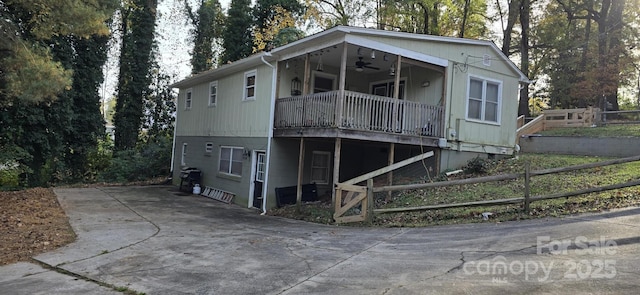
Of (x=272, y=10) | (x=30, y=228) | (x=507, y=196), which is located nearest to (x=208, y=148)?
(x=30, y=228)

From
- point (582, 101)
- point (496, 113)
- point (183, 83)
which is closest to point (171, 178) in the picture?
point (183, 83)

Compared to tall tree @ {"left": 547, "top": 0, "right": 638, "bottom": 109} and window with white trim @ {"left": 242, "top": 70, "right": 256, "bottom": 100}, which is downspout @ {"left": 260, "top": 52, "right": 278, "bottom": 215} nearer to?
window with white trim @ {"left": 242, "top": 70, "right": 256, "bottom": 100}

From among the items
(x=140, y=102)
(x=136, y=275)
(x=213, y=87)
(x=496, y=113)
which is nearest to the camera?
(x=136, y=275)

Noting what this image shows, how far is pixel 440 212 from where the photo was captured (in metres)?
9.63

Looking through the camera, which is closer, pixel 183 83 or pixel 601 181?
pixel 601 181

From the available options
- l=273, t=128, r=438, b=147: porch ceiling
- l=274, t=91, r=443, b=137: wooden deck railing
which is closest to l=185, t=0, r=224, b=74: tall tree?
l=274, t=91, r=443, b=137: wooden deck railing

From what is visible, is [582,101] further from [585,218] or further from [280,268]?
[280,268]

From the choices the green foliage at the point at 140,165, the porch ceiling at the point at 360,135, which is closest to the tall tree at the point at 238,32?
the green foliage at the point at 140,165

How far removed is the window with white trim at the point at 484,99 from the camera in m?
13.9

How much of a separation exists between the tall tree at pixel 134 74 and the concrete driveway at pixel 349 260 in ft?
60.9

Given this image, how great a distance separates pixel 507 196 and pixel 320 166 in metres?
6.58

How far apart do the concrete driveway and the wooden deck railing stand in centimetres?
309

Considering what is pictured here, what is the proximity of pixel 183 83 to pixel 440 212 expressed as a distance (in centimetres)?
1494

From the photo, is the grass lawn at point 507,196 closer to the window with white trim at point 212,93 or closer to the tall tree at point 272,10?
the window with white trim at point 212,93
